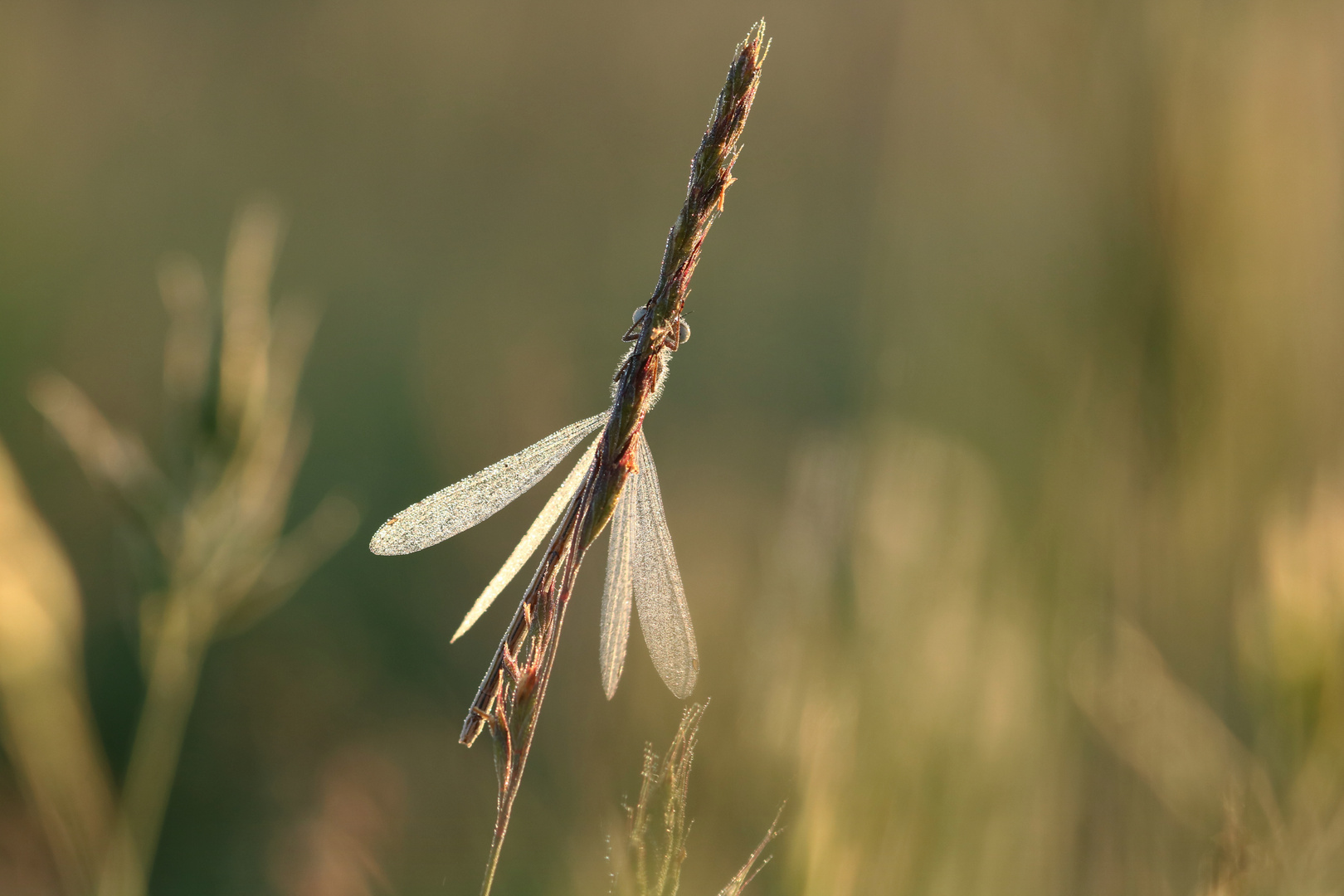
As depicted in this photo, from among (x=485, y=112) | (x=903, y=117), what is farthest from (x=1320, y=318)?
(x=485, y=112)

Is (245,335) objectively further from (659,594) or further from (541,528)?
(659,594)

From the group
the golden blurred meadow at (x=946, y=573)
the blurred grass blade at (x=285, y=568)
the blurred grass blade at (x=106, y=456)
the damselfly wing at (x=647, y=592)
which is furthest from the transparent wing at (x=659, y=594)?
the blurred grass blade at (x=106, y=456)

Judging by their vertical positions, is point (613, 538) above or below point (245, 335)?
below

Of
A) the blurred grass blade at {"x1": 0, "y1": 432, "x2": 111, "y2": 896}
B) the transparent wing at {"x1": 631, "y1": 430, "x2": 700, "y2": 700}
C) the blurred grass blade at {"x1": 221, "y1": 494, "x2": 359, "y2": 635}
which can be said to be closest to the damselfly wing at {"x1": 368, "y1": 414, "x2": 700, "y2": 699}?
the transparent wing at {"x1": 631, "y1": 430, "x2": 700, "y2": 700}

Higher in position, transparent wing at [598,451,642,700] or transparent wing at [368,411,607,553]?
transparent wing at [368,411,607,553]

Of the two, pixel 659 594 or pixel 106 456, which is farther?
pixel 106 456

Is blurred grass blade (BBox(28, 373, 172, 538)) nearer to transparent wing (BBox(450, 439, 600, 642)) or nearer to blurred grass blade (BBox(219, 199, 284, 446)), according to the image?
blurred grass blade (BBox(219, 199, 284, 446))

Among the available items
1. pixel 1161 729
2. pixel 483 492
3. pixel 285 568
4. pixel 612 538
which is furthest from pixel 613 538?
pixel 1161 729
